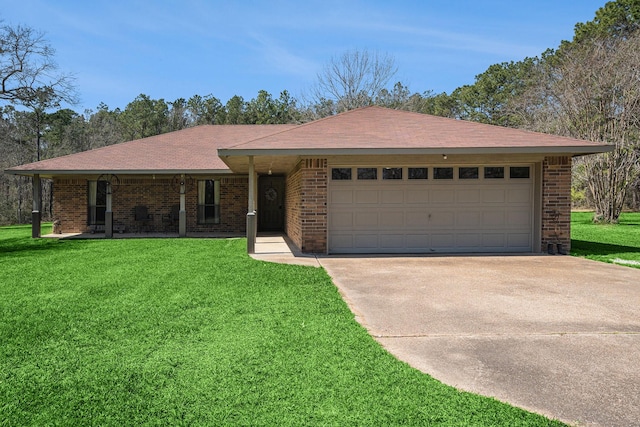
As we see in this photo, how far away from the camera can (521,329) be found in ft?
14.4

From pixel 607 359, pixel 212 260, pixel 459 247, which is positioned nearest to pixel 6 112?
pixel 212 260

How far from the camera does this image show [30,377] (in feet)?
10.4

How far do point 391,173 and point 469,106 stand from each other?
4000cm

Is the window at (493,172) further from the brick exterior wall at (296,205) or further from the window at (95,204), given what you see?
the window at (95,204)

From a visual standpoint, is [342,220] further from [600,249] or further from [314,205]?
[600,249]

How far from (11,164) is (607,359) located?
3839cm

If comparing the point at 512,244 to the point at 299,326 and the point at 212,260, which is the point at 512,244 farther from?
the point at 299,326

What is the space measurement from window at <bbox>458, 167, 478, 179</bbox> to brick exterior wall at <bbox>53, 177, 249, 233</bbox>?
8.26 m

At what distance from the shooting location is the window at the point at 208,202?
1631 centimetres

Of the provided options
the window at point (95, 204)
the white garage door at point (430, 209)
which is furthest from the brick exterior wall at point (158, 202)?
the white garage door at point (430, 209)

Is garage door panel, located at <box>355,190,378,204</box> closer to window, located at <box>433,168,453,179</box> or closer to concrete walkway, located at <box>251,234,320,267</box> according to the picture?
window, located at <box>433,168,453,179</box>

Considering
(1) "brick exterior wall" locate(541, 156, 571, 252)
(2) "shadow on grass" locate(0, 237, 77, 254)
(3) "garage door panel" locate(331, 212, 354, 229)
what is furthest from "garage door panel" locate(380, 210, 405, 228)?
(2) "shadow on grass" locate(0, 237, 77, 254)

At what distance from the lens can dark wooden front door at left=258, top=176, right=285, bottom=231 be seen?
1748cm

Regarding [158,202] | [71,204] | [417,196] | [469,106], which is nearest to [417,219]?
[417,196]
